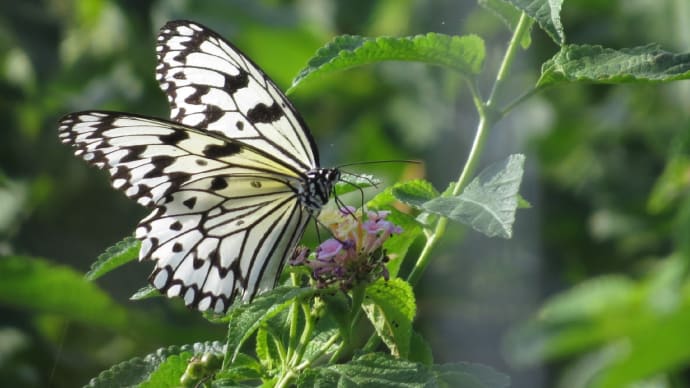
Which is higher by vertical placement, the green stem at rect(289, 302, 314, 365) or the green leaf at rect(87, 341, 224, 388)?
the green stem at rect(289, 302, 314, 365)

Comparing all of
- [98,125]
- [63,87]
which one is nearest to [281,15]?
[63,87]

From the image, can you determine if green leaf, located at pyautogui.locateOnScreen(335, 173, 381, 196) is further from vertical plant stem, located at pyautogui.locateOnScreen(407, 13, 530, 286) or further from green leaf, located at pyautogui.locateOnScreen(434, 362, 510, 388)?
green leaf, located at pyautogui.locateOnScreen(434, 362, 510, 388)

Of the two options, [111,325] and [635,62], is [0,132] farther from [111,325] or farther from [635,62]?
[635,62]

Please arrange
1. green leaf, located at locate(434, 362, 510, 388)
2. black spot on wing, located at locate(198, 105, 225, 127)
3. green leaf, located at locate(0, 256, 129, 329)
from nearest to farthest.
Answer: green leaf, located at locate(434, 362, 510, 388), black spot on wing, located at locate(198, 105, 225, 127), green leaf, located at locate(0, 256, 129, 329)

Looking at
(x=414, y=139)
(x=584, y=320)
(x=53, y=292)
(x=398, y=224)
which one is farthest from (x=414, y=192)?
(x=414, y=139)

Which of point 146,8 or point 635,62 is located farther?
point 146,8

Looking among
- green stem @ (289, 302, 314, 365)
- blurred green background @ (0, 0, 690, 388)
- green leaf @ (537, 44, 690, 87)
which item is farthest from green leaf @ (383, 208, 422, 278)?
blurred green background @ (0, 0, 690, 388)
